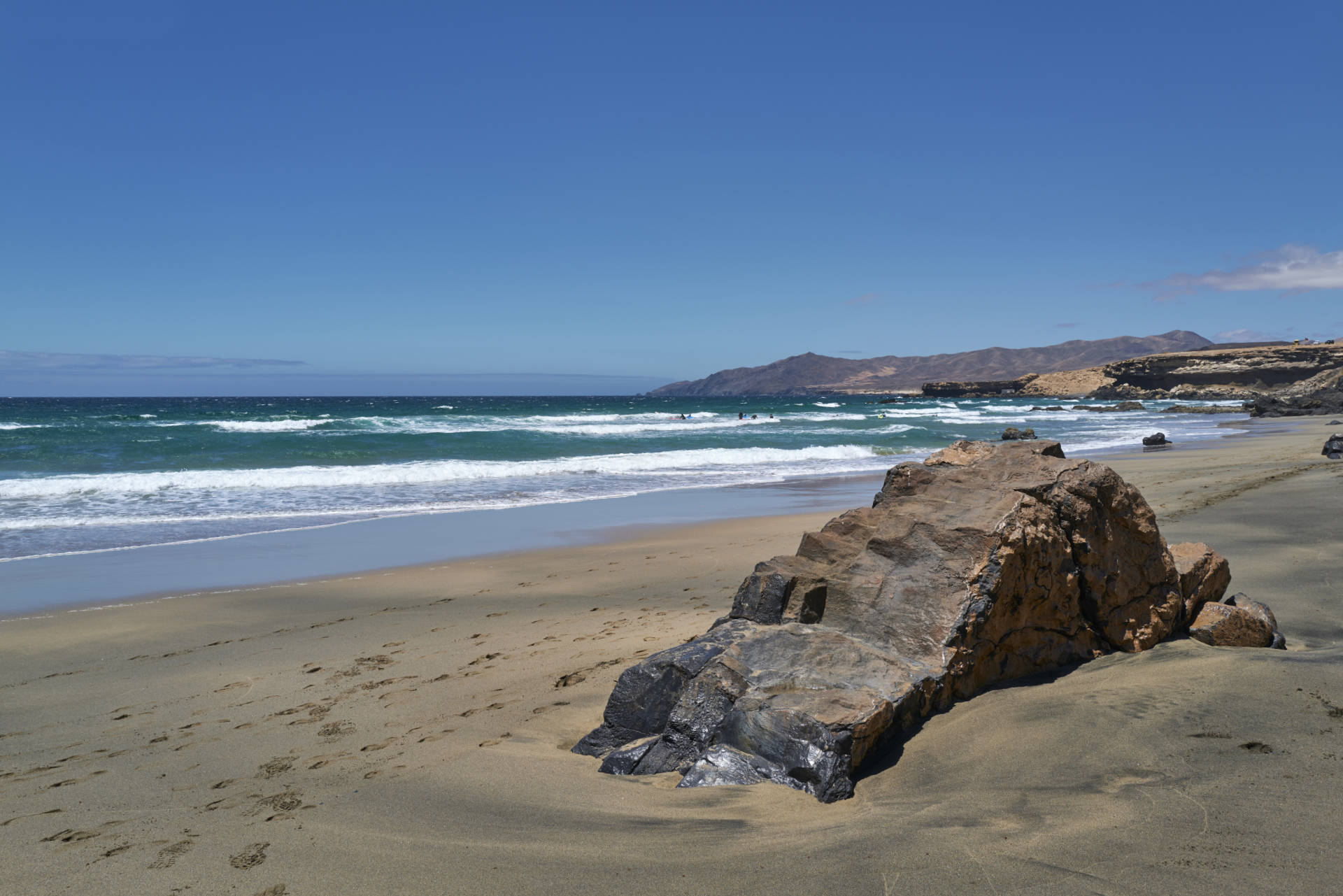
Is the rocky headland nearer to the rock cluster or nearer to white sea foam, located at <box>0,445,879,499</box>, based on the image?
white sea foam, located at <box>0,445,879,499</box>

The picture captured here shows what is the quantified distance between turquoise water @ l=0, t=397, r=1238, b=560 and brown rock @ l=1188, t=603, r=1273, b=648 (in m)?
11.0

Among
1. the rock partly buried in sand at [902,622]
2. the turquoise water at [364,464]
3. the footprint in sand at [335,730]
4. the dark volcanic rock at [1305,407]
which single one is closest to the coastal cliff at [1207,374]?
the dark volcanic rock at [1305,407]

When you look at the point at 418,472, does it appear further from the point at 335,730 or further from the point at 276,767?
the point at 276,767

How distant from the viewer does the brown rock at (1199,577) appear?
443 centimetres

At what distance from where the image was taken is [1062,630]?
3.97 meters

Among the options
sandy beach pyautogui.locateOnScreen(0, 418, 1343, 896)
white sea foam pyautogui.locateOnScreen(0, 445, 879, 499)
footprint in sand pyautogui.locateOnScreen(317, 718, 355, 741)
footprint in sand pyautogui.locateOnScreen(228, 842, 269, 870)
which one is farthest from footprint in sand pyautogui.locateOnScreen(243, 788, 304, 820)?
white sea foam pyautogui.locateOnScreen(0, 445, 879, 499)

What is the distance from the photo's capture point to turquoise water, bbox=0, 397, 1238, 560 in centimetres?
1230

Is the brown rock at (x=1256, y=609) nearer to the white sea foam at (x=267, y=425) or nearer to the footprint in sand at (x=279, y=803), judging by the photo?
the footprint in sand at (x=279, y=803)

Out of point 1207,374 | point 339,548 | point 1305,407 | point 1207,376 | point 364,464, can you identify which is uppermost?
point 1207,374

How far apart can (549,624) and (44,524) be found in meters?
9.98

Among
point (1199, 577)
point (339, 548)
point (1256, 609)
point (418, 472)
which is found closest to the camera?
point (1256, 609)

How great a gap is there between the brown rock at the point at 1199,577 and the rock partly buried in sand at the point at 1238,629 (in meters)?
Answer: 0.09

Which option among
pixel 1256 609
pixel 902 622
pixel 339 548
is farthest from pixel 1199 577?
pixel 339 548

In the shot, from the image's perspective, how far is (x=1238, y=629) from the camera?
421 cm
